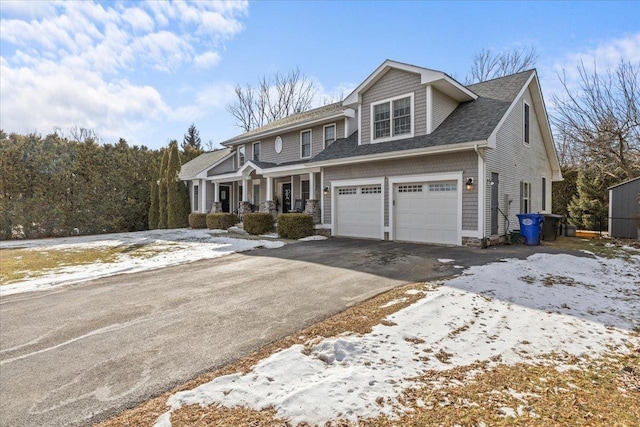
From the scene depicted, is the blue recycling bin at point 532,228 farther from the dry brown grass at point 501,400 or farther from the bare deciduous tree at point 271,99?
the bare deciduous tree at point 271,99

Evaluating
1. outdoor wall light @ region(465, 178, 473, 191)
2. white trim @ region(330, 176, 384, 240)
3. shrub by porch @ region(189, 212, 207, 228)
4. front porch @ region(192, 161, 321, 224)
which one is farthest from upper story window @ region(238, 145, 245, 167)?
outdoor wall light @ region(465, 178, 473, 191)

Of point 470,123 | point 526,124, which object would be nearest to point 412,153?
point 470,123

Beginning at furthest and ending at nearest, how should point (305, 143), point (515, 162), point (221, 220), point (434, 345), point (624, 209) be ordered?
point (221, 220) → point (305, 143) → point (624, 209) → point (515, 162) → point (434, 345)

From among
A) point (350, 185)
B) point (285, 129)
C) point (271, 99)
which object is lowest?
point (350, 185)

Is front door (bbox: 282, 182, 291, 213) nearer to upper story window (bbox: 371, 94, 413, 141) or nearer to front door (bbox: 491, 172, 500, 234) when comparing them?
upper story window (bbox: 371, 94, 413, 141)

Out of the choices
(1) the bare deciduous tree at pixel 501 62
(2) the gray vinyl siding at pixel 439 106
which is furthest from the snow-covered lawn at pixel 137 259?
(1) the bare deciduous tree at pixel 501 62

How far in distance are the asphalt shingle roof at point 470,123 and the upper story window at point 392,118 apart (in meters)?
0.41

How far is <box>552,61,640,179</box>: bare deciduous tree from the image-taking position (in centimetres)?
1694

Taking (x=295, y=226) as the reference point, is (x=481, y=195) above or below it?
above

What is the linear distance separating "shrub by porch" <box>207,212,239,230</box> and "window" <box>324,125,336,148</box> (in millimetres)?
6670

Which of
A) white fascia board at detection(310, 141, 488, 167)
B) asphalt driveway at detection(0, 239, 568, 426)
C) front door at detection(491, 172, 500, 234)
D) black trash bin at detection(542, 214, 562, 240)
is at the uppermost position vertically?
white fascia board at detection(310, 141, 488, 167)

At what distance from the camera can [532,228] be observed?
10938mm

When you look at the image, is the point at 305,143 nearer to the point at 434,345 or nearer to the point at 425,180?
the point at 425,180

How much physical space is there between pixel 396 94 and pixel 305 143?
5.99 metres
